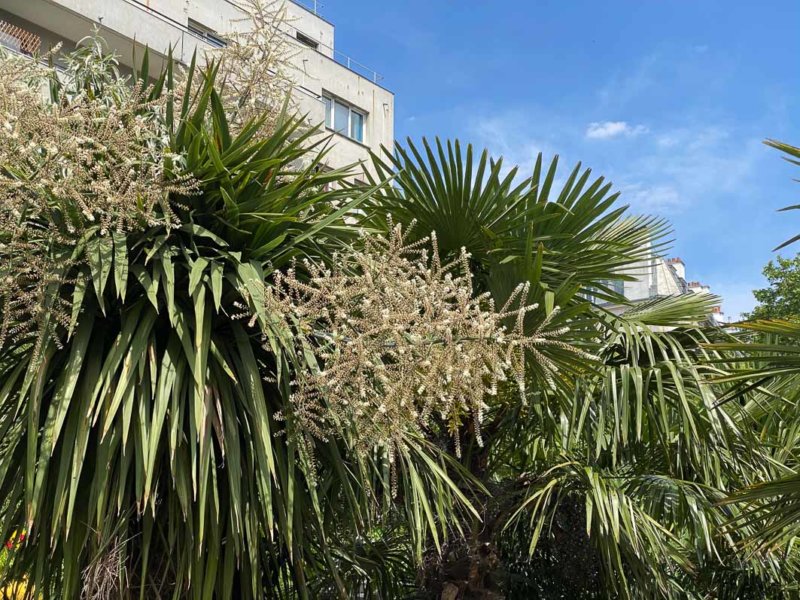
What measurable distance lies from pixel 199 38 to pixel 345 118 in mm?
5430

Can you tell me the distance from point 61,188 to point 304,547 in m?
1.80

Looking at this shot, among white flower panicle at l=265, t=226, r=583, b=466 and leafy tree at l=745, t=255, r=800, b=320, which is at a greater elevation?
leafy tree at l=745, t=255, r=800, b=320

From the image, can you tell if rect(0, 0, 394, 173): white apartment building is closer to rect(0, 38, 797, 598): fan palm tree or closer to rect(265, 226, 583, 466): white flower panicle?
rect(0, 38, 797, 598): fan palm tree

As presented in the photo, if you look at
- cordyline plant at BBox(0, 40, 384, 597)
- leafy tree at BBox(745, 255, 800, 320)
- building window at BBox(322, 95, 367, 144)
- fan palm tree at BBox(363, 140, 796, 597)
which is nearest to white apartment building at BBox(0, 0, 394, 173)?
building window at BBox(322, 95, 367, 144)

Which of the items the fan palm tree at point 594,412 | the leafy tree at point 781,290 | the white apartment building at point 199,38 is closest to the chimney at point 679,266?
the leafy tree at point 781,290

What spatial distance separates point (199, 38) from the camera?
1364 centimetres

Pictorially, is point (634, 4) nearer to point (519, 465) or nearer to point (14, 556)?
point (519, 465)

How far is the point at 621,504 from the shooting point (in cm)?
380

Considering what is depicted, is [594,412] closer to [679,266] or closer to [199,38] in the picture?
[199,38]

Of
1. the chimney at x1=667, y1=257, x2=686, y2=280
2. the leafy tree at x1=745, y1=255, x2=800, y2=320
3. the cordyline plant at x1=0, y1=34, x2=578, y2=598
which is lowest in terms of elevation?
the cordyline plant at x1=0, y1=34, x2=578, y2=598

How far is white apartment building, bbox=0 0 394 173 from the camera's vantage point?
42.5 ft

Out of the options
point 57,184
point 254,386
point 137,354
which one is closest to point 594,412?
point 254,386

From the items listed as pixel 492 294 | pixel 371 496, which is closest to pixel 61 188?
pixel 371 496

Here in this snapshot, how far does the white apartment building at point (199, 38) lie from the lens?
12953 mm
